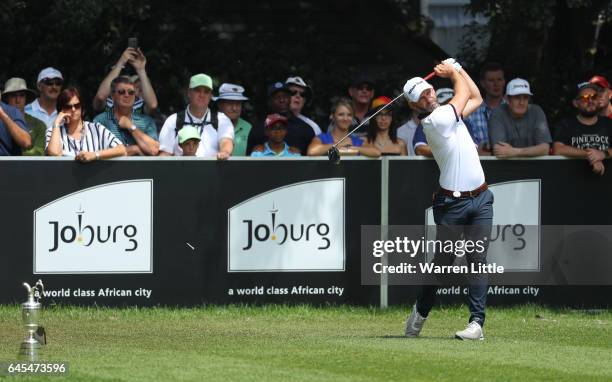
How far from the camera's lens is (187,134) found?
47.5 ft

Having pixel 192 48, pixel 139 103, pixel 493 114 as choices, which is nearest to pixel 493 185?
pixel 493 114

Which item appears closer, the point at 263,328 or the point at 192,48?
the point at 263,328

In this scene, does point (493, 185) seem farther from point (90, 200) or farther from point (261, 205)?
point (90, 200)

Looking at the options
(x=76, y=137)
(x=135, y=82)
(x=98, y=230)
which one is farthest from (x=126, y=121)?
(x=98, y=230)

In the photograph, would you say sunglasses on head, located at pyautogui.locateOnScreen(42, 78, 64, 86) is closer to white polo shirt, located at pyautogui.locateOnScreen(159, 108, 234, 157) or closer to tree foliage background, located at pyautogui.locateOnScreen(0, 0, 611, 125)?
white polo shirt, located at pyautogui.locateOnScreen(159, 108, 234, 157)

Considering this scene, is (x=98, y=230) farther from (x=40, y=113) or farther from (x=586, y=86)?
(x=586, y=86)

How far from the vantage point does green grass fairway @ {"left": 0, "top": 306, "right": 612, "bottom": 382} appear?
10086 millimetres

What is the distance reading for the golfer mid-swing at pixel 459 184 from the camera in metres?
12.0

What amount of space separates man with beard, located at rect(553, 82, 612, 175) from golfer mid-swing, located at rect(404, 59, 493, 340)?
118 inches

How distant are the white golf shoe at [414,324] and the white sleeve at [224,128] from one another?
3.40 metres

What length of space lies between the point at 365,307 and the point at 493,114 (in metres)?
2.41

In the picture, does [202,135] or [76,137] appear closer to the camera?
[76,137]

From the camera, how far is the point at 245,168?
14.5 m

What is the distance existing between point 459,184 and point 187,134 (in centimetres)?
350
